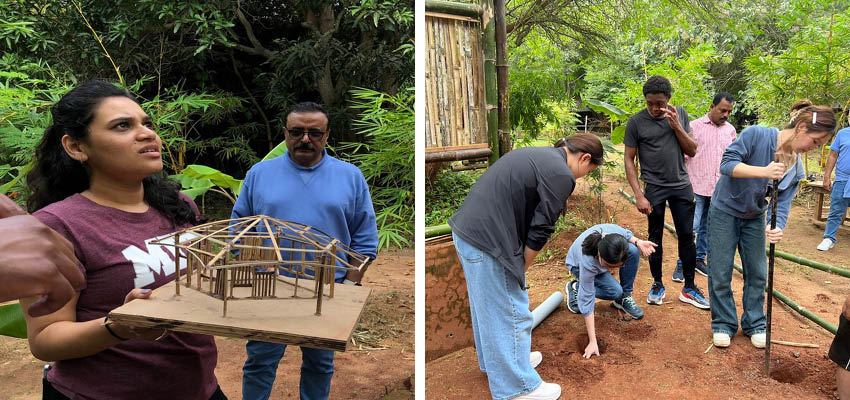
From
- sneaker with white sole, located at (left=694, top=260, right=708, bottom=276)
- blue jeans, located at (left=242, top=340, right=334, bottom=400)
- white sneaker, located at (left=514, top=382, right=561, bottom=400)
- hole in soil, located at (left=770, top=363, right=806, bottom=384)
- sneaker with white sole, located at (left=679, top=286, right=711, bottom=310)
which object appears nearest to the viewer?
blue jeans, located at (left=242, top=340, right=334, bottom=400)

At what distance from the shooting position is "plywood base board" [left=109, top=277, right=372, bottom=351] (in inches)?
32.7

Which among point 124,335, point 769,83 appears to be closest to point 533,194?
point 124,335

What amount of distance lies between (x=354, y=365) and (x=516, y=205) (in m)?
1.34

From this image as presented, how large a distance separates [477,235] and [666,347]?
122cm

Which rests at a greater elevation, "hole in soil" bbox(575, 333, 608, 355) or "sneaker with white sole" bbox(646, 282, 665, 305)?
"sneaker with white sole" bbox(646, 282, 665, 305)

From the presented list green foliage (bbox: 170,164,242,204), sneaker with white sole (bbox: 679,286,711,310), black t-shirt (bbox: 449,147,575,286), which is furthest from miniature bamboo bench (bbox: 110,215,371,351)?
sneaker with white sole (bbox: 679,286,711,310)

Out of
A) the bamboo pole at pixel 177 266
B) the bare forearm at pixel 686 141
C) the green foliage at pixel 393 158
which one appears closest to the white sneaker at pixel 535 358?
the green foliage at pixel 393 158

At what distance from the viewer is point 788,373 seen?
2.27 meters

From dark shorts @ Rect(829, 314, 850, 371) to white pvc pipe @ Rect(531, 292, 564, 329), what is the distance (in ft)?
3.85

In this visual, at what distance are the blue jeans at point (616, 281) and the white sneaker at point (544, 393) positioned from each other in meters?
0.69

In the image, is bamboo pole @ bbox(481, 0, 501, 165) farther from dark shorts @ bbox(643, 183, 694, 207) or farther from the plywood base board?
the plywood base board

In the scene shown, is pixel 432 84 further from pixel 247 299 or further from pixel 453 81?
pixel 247 299

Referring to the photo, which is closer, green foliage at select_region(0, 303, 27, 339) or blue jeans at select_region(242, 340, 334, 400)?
green foliage at select_region(0, 303, 27, 339)

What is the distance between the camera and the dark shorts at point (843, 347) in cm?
177
